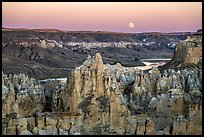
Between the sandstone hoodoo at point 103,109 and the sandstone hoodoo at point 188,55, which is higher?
the sandstone hoodoo at point 188,55

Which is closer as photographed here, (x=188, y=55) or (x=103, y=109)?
(x=103, y=109)

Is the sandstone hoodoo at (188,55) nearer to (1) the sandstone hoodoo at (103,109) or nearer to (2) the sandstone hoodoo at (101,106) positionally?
(2) the sandstone hoodoo at (101,106)

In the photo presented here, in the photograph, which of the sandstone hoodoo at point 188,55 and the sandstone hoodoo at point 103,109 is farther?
the sandstone hoodoo at point 188,55

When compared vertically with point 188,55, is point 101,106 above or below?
below

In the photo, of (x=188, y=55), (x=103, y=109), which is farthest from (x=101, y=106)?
(x=188, y=55)

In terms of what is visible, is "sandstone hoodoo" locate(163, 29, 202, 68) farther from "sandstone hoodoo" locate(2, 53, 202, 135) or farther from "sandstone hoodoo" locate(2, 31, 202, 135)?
"sandstone hoodoo" locate(2, 53, 202, 135)

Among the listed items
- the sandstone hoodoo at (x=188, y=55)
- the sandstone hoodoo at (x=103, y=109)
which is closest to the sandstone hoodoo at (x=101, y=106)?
the sandstone hoodoo at (x=103, y=109)

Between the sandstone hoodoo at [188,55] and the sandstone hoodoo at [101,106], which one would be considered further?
the sandstone hoodoo at [188,55]

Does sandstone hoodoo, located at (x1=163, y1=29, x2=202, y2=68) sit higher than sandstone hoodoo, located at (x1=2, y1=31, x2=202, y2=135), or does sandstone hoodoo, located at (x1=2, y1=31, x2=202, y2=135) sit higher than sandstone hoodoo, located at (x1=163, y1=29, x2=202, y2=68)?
sandstone hoodoo, located at (x1=163, y1=29, x2=202, y2=68)

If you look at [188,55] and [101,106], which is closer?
[101,106]

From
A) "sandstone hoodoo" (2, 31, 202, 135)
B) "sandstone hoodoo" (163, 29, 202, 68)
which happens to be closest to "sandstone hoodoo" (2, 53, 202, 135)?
"sandstone hoodoo" (2, 31, 202, 135)

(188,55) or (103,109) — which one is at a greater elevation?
(188,55)

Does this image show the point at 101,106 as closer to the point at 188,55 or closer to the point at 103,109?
the point at 103,109
